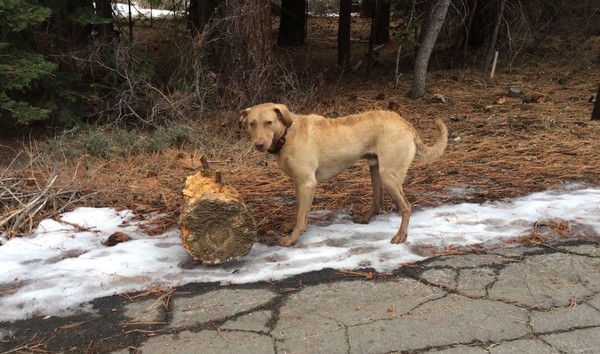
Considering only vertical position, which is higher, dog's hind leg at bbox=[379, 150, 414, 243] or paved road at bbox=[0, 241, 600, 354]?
dog's hind leg at bbox=[379, 150, 414, 243]

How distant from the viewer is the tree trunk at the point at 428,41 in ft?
29.7

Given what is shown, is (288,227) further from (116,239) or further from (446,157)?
(446,157)

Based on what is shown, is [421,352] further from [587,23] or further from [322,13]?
[322,13]

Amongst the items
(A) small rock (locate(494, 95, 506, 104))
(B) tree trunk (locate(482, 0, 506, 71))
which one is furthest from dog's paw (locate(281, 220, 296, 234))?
(B) tree trunk (locate(482, 0, 506, 71))

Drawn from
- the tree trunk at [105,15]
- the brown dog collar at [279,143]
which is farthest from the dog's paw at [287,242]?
the tree trunk at [105,15]

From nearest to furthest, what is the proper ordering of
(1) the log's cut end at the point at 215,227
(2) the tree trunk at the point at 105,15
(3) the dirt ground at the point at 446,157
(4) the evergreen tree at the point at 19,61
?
(1) the log's cut end at the point at 215,227 < (3) the dirt ground at the point at 446,157 < (4) the evergreen tree at the point at 19,61 < (2) the tree trunk at the point at 105,15

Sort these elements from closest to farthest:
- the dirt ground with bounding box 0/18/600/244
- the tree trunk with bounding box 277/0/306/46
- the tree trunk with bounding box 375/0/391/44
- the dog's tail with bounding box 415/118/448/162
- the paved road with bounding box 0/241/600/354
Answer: the paved road with bounding box 0/241/600/354, the dog's tail with bounding box 415/118/448/162, the dirt ground with bounding box 0/18/600/244, the tree trunk with bounding box 277/0/306/46, the tree trunk with bounding box 375/0/391/44

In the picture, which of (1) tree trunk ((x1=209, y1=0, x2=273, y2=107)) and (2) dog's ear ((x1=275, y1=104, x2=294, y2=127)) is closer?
(2) dog's ear ((x1=275, y1=104, x2=294, y2=127))

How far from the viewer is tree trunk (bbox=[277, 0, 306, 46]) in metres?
17.3

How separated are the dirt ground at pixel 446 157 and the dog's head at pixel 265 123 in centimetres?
100

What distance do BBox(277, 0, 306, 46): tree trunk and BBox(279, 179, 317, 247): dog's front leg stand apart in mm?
13857

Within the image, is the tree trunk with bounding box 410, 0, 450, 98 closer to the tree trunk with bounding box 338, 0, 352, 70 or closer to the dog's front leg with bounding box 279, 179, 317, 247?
the tree trunk with bounding box 338, 0, 352, 70

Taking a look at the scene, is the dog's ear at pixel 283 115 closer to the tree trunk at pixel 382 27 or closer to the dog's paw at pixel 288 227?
the dog's paw at pixel 288 227

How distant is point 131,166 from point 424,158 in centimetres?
378
